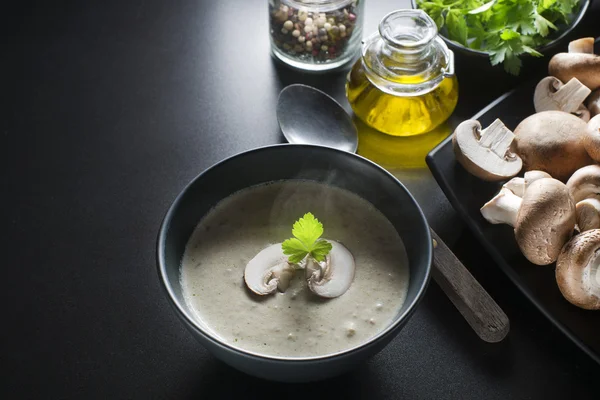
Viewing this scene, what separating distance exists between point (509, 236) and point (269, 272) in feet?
1.21

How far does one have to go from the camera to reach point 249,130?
4.54ft

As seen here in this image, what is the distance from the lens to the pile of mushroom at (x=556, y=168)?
1.03 metres

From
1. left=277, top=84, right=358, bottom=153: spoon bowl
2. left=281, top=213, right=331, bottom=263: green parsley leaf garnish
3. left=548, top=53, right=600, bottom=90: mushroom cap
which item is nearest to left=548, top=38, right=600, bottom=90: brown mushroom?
left=548, top=53, right=600, bottom=90: mushroom cap

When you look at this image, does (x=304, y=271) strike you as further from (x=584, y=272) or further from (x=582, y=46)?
(x=582, y=46)

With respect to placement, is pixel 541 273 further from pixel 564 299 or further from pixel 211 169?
pixel 211 169

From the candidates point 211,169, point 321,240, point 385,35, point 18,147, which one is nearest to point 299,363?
point 321,240

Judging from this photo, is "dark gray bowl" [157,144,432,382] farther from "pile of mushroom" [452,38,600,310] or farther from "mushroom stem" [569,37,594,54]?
"mushroom stem" [569,37,594,54]

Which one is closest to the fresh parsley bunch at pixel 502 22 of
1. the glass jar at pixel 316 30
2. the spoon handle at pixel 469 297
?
the glass jar at pixel 316 30

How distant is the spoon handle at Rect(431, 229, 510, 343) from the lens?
3.50ft

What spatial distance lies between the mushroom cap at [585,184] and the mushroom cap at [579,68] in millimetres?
221

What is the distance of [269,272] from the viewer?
1.01 m

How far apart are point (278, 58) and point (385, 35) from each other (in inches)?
12.1

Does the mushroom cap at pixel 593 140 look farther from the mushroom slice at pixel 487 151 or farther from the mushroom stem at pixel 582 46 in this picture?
the mushroom stem at pixel 582 46

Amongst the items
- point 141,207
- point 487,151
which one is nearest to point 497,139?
point 487,151
